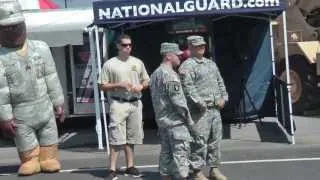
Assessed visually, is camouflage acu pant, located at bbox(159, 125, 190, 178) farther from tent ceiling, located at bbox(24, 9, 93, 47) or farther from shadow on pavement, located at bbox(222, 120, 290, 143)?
tent ceiling, located at bbox(24, 9, 93, 47)

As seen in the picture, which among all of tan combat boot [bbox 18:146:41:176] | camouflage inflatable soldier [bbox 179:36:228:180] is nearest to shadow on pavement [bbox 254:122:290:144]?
camouflage inflatable soldier [bbox 179:36:228:180]

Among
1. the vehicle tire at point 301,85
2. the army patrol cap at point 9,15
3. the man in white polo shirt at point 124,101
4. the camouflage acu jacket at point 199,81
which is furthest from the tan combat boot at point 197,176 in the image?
the vehicle tire at point 301,85

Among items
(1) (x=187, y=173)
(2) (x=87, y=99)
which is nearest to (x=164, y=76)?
(1) (x=187, y=173)

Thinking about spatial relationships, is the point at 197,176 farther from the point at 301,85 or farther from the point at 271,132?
the point at 301,85

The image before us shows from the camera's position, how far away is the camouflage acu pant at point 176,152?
8711 mm

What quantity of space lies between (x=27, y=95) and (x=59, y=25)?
5.05 metres

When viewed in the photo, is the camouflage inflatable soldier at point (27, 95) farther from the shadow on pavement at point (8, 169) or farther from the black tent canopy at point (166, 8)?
the black tent canopy at point (166, 8)

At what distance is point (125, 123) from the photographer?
9.70 m

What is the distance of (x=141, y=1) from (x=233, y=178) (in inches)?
145

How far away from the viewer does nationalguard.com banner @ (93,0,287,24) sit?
11680 mm

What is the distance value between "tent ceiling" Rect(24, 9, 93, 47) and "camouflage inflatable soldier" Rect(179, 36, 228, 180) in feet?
18.0

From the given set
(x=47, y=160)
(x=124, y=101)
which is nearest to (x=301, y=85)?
(x=124, y=101)

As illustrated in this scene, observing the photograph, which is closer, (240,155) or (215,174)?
(215,174)

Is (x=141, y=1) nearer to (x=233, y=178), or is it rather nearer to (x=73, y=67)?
(x=233, y=178)
